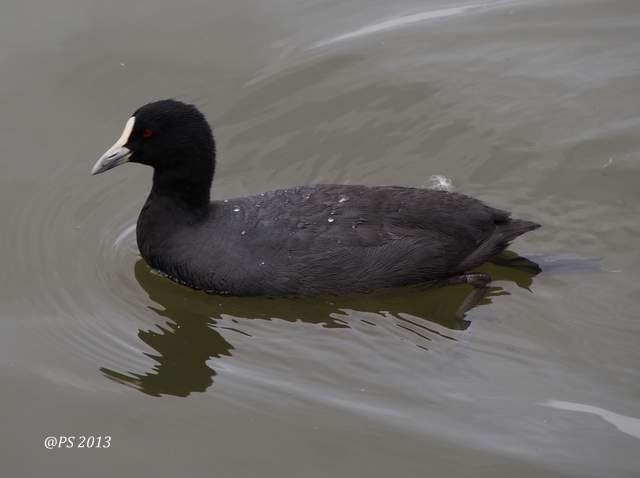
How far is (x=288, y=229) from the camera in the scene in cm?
725

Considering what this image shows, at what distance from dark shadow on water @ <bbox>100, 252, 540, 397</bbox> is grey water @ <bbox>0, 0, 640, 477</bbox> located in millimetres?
16

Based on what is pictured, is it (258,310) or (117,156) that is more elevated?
(117,156)

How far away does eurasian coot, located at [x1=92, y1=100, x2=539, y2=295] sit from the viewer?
723 cm

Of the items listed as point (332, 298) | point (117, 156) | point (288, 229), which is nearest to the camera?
point (288, 229)

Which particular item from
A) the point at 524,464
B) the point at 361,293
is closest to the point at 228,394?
the point at 361,293

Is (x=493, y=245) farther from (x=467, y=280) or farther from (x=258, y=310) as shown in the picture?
(x=258, y=310)

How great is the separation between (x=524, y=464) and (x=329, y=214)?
86.6 inches

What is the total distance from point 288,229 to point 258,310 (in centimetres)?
57

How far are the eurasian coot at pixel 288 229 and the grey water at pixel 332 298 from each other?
21 centimetres

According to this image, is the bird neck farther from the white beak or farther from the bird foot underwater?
the bird foot underwater

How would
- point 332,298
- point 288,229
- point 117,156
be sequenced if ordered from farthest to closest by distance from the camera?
point 117,156 < point 332,298 < point 288,229

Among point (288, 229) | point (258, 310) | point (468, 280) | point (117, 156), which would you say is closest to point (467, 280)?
point (468, 280)

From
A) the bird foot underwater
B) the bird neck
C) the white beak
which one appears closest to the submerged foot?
the bird foot underwater

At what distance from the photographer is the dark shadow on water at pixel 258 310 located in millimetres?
6965
